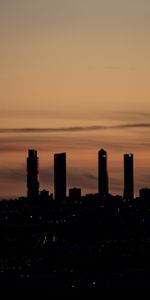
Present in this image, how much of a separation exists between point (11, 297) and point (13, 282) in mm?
10892

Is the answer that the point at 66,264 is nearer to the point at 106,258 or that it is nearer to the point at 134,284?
the point at 106,258

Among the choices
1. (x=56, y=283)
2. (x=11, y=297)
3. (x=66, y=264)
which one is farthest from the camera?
(x=66, y=264)

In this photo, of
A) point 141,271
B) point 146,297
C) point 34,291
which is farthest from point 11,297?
point 141,271

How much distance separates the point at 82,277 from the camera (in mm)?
159625

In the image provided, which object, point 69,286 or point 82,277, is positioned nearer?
point 69,286

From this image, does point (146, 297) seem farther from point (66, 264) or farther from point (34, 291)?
point (66, 264)

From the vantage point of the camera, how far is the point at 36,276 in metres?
160

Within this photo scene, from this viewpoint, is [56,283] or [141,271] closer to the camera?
[56,283]

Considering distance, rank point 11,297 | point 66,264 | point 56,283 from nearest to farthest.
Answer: point 11,297 < point 56,283 < point 66,264

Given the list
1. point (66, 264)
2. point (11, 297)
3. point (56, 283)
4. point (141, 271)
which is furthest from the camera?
point (66, 264)

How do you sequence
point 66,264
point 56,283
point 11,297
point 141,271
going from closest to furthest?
point 11,297 → point 56,283 → point 141,271 → point 66,264

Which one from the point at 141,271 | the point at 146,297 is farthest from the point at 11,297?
the point at 141,271

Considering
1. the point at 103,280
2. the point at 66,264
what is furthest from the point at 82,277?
the point at 66,264

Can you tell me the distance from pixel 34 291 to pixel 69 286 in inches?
178
